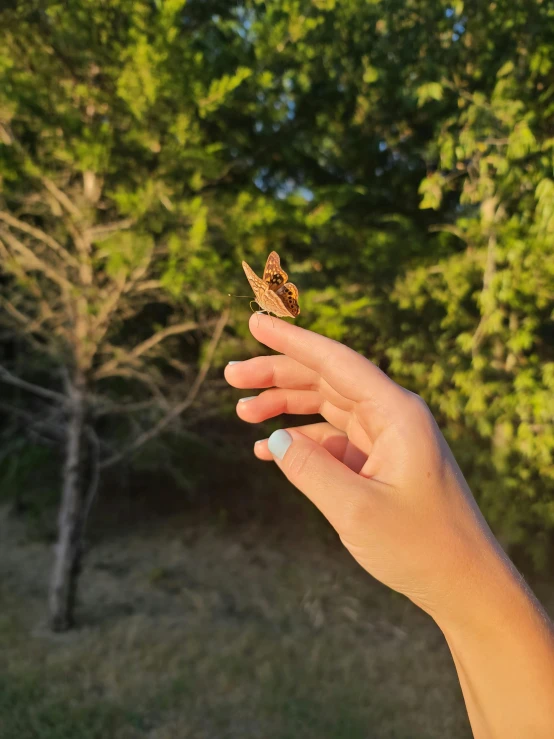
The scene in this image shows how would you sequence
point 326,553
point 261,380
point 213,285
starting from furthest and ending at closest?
point 326,553, point 213,285, point 261,380

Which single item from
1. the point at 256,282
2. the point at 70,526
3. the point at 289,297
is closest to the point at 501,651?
the point at 289,297

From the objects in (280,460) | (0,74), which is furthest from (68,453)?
(280,460)

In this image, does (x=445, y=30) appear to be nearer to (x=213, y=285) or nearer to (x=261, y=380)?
(x=213, y=285)

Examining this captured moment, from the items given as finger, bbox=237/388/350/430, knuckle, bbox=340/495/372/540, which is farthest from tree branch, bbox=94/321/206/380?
knuckle, bbox=340/495/372/540

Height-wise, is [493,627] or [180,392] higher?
[180,392]

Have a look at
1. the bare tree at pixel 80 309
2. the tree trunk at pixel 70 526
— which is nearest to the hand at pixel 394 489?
the bare tree at pixel 80 309

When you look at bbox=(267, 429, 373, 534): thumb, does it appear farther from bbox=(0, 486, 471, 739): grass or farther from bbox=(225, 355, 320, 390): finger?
bbox=(0, 486, 471, 739): grass

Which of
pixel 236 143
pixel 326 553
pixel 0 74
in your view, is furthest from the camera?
pixel 326 553
